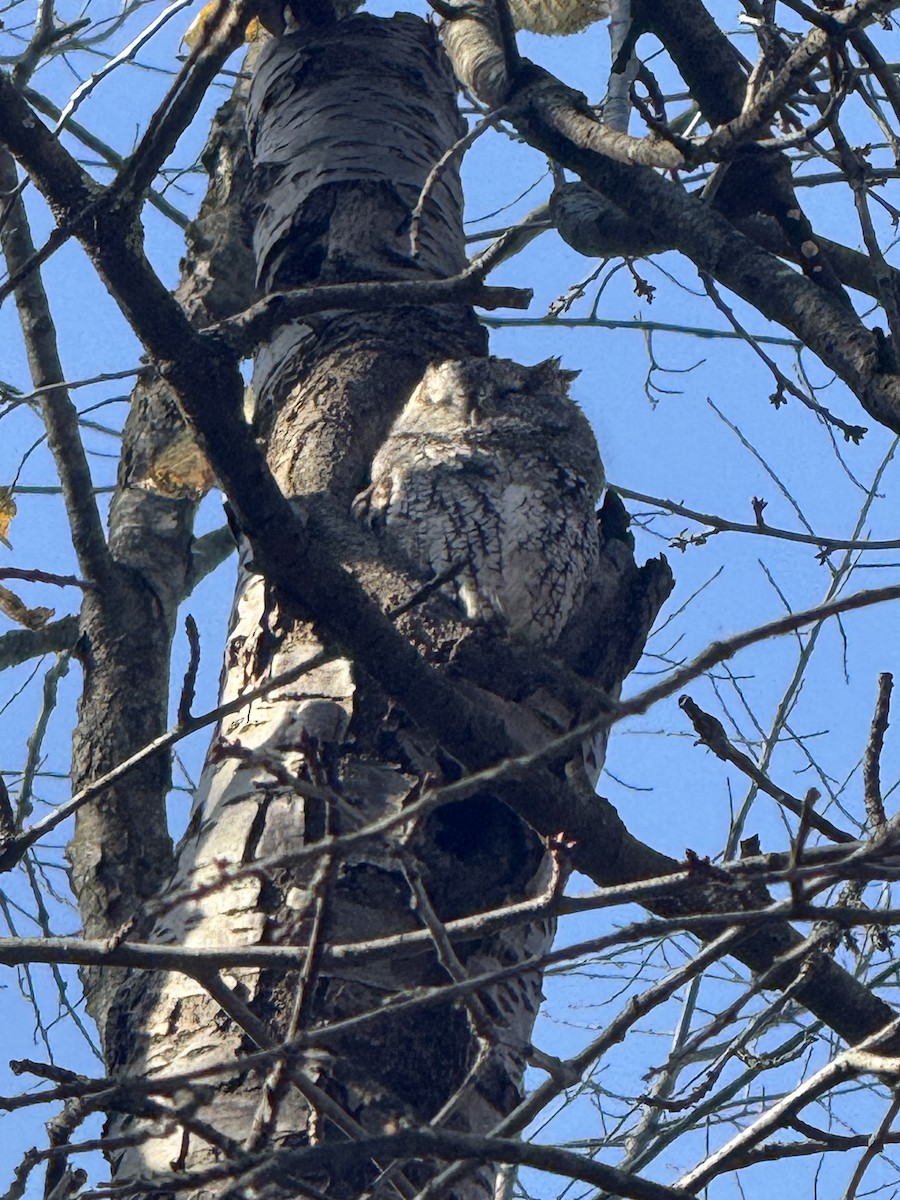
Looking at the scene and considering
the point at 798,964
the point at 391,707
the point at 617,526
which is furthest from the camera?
the point at 617,526

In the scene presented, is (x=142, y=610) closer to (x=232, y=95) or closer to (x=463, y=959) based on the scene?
(x=463, y=959)

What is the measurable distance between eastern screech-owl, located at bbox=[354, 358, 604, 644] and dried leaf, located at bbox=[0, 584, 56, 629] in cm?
76

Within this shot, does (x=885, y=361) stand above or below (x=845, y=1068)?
above

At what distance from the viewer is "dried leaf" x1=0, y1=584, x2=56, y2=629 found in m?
2.91

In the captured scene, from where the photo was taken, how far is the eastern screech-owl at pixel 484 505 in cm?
291

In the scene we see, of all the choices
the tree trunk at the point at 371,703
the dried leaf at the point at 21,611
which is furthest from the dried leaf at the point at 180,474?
the dried leaf at the point at 21,611

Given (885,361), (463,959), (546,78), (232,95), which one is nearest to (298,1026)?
(463,959)

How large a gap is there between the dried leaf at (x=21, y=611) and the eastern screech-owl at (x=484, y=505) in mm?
755

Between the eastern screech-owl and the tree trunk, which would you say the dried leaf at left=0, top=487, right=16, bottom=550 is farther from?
the eastern screech-owl

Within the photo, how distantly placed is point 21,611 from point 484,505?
105 cm

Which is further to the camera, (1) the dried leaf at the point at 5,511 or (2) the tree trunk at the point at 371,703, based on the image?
(1) the dried leaf at the point at 5,511

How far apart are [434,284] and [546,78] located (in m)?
1.30

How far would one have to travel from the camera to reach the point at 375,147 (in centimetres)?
354

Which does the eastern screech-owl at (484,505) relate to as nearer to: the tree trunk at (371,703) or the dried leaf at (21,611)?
the tree trunk at (371,703)
